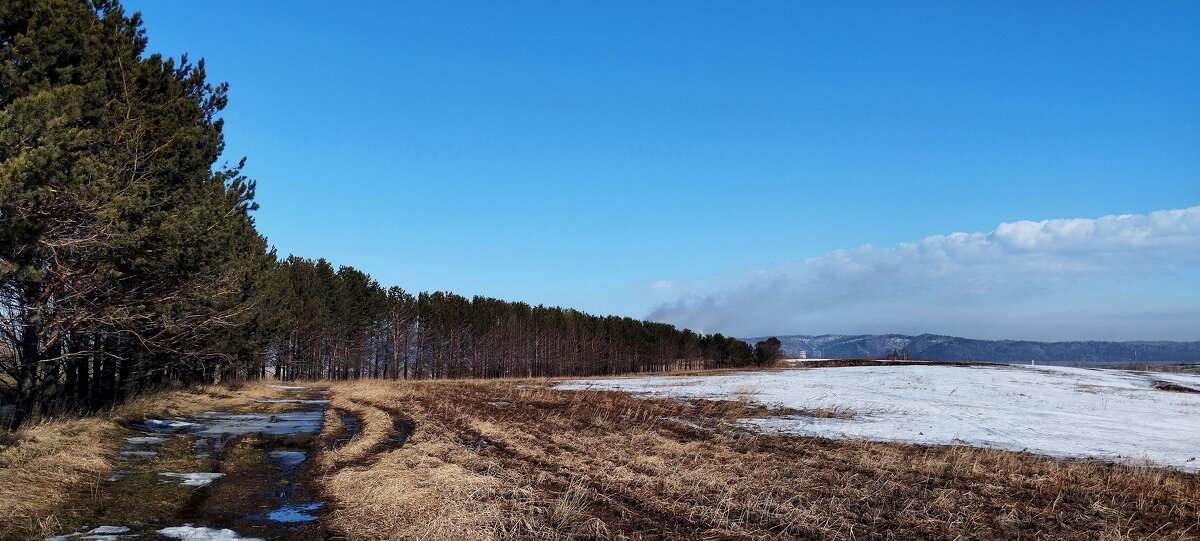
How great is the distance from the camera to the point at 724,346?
5413 inches

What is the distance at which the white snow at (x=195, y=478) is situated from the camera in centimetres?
1045

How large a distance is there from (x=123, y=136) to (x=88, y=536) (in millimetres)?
8717

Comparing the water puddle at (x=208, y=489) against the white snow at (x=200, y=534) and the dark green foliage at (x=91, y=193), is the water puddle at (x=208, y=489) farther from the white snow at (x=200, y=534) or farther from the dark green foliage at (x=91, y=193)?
the dark green foliage at (x=91, y=193)

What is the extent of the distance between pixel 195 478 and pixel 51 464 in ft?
6.73

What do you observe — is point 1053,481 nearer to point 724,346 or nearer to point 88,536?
point 88,536

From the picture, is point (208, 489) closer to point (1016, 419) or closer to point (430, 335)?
point (1016, 419)

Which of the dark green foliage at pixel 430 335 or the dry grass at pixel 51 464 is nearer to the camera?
the dry grass at pixel 51 464

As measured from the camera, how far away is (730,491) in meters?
9.09

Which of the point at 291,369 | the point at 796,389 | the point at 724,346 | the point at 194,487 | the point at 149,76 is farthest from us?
the point at 724,346

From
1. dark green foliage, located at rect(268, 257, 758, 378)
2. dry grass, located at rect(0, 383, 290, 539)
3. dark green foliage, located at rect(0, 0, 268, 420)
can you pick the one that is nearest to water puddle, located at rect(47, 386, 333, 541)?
dry grass, located at rect(0, 383, 290, 539)

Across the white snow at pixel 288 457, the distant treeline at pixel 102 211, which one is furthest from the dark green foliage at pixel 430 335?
the white snow at pixel 288 457

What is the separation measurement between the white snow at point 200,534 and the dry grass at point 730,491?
112 centimetres

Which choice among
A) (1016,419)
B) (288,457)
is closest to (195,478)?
(288,457)

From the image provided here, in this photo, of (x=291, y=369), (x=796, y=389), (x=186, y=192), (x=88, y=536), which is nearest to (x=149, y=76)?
(x=186, y=192)
